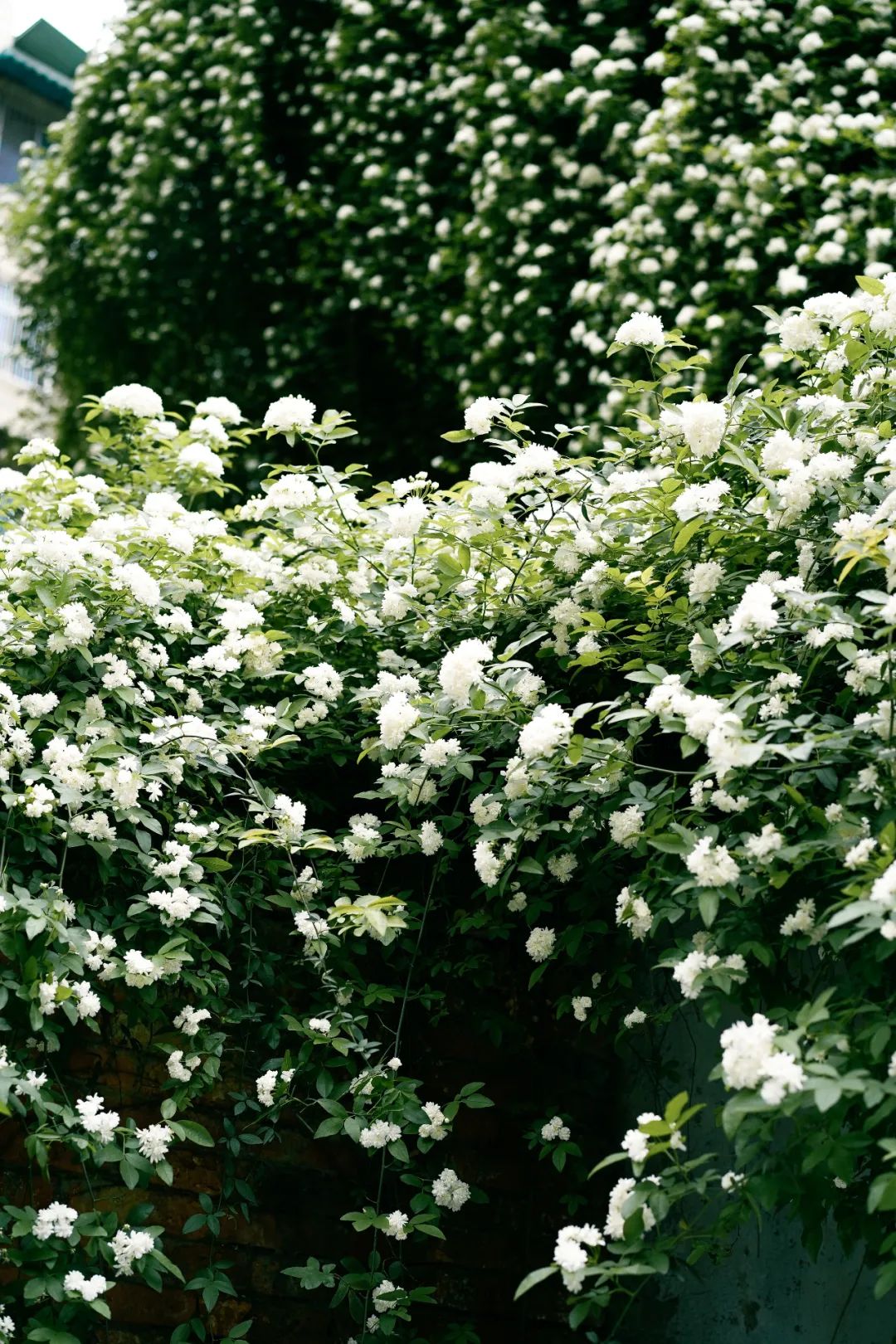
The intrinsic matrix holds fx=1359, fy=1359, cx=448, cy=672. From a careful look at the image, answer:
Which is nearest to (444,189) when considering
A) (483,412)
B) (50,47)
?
(483,412)

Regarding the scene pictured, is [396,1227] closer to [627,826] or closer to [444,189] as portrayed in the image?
[627,826]

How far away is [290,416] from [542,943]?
3.70ft

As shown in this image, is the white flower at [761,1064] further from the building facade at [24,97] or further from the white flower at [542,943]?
the building facade at [24,97]

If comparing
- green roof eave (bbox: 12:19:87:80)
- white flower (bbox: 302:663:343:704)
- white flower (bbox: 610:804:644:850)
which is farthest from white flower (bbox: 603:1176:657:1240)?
green roof eave (bbox: 12:19:87:80)

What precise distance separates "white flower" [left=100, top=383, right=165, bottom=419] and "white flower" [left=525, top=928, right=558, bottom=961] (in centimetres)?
155

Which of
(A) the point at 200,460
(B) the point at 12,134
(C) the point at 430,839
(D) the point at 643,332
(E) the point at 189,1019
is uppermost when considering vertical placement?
(B) the point at 12,134

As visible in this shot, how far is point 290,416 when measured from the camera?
105 inches

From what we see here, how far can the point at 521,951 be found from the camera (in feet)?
9.03

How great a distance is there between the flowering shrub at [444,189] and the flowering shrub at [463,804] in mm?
2654

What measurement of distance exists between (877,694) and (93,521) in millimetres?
1626

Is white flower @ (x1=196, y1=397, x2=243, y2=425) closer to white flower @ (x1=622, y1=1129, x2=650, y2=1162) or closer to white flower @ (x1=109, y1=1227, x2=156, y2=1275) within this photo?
white flower @ (x1=109, y1=1227, x2=156, y2=1275)

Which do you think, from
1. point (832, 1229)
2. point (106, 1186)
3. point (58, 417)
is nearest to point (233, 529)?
point (106, 1186)

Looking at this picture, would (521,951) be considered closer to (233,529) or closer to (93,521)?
(93,521)

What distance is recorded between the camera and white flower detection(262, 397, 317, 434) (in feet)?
8.73
